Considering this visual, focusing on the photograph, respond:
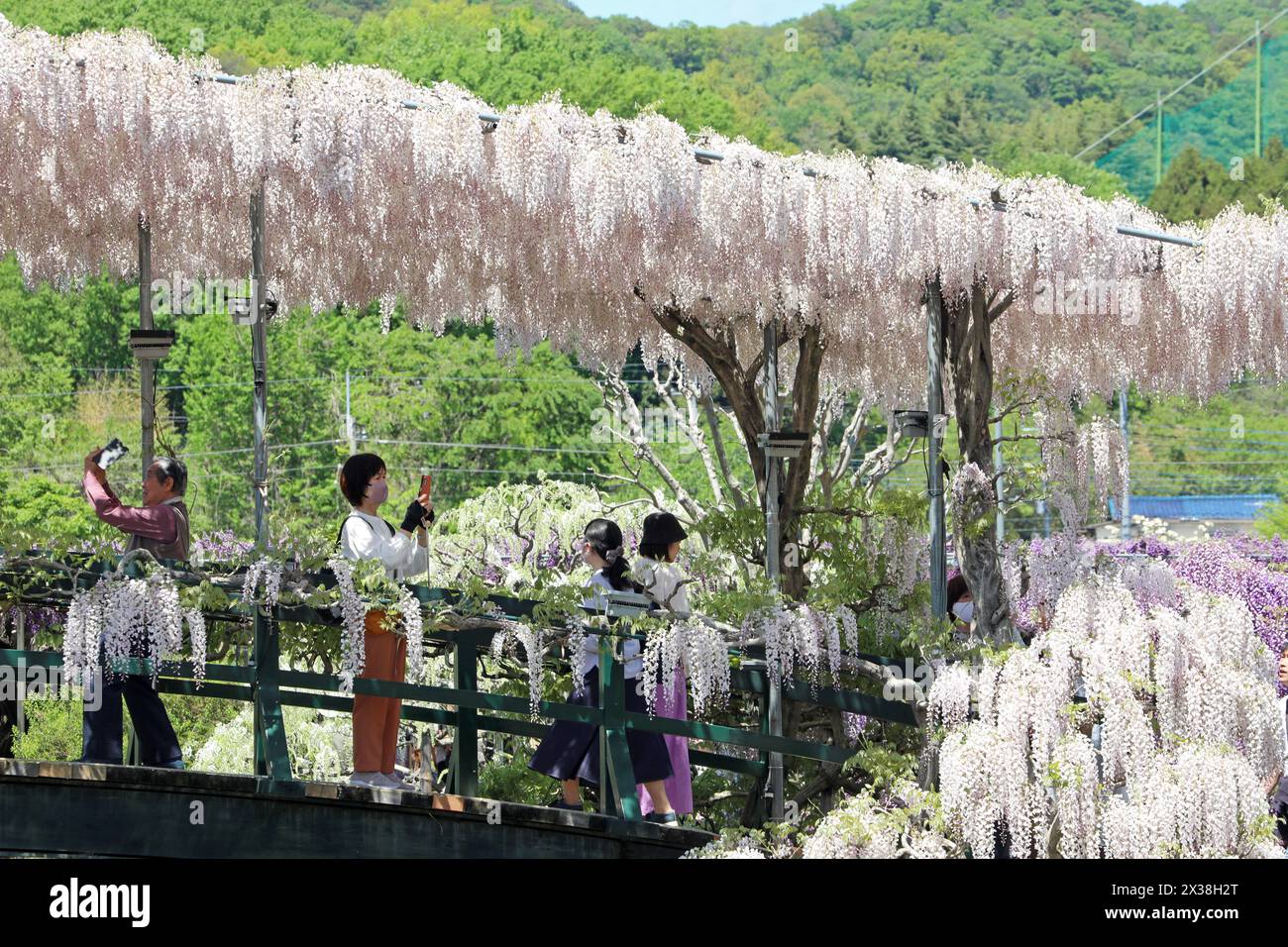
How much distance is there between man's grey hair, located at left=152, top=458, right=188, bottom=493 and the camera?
24.7 ft

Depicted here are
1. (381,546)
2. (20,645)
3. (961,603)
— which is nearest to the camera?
(381,546)

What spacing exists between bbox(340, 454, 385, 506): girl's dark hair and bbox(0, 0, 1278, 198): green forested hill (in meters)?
46.3

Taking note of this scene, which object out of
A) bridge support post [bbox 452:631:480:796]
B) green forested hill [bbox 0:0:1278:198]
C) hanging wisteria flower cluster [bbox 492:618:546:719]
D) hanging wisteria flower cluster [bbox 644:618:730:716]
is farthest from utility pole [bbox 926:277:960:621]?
green forested hill [bbox 0:0:1278:198]

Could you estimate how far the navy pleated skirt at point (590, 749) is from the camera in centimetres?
781

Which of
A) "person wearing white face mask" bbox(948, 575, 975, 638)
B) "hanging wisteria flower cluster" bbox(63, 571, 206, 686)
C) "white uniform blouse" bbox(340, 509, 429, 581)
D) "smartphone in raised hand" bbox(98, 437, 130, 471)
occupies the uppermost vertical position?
"smartphone in raised hand" bbox(98, 437, 130, 471)

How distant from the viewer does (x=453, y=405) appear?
151 ft

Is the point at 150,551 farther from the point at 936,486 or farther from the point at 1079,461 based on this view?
the point at 1079,461

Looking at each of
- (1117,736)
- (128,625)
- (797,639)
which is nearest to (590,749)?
(797,639)

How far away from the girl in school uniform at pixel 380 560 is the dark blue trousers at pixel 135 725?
0.72 meters

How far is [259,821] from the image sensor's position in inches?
284

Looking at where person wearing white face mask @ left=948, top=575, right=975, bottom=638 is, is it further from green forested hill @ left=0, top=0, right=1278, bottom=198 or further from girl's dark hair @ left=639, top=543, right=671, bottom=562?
green forested hill @ left=0, top=0, right=1278, bottom=198

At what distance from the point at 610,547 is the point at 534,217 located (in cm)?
226
